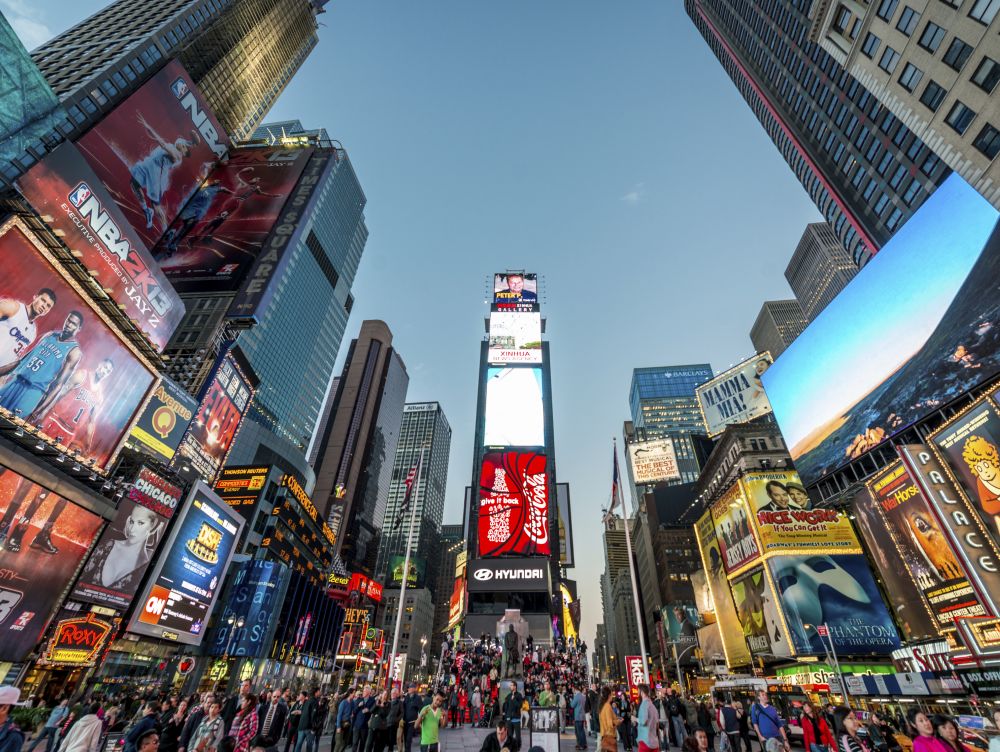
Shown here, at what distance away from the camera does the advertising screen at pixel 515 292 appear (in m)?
66.7

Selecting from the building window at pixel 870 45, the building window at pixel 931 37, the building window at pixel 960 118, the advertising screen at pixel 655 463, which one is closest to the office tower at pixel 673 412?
the advertising screen at pixel 655 463

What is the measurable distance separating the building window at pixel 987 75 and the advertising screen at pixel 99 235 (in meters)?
54.0

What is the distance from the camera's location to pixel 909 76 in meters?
33.6

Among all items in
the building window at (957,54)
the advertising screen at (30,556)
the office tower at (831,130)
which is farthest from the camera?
the office tower at (831,130)

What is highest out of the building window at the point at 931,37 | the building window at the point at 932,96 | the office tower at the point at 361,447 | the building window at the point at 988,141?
the office tower at the point at 361,447

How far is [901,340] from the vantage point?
3828 centimetres

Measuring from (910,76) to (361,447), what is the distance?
15217 cm

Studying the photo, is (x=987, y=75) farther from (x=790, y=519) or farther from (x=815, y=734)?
(x=790, y=519)

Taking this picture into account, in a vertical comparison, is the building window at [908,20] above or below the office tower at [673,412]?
below

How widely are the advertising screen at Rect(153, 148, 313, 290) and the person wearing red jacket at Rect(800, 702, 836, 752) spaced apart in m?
54.6

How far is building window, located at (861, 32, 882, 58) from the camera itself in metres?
35.3

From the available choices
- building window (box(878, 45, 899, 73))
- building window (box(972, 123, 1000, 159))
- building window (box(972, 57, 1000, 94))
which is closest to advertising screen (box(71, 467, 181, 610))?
building window (box(972, 123, 1000, 159))

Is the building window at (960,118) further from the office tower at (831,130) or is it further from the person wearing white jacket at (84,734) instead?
the person wearing white jacket at (84,734)

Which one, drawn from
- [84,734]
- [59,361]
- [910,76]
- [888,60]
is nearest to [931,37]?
[910,76]
